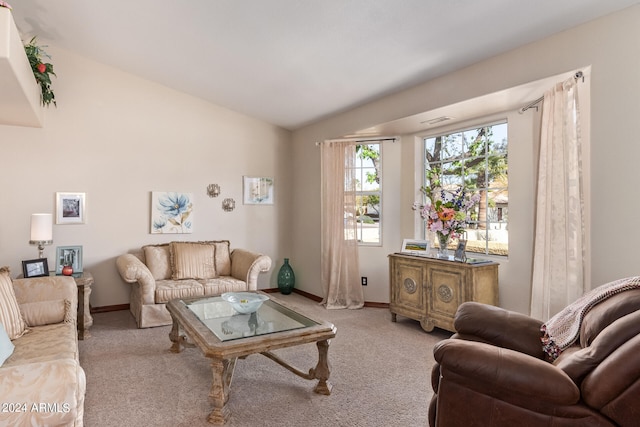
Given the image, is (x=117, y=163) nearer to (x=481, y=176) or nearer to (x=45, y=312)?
(x=45, y=312)

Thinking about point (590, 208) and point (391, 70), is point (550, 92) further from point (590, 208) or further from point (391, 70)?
point (391, 70)

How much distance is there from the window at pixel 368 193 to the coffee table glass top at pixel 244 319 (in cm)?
216

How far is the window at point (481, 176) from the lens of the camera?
3.80 meters

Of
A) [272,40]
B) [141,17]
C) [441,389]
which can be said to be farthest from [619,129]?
[141,17]

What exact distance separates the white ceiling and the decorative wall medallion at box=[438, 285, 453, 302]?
209 cm

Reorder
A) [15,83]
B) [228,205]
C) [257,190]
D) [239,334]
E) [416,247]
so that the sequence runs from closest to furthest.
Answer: [239,334] < [15,83] < [416,247] < [228,205] < [257,190]

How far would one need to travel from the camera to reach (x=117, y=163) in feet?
15.8

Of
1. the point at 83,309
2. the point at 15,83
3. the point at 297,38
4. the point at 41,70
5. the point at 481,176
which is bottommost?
the point at 83,309

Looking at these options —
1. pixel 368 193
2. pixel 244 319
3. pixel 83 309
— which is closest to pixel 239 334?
pixel 244 319

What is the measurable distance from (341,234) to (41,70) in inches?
148

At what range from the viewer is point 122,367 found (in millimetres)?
2990

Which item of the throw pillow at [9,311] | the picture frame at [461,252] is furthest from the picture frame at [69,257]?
the picture frame at [461,252]

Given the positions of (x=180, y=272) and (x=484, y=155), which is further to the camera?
(x=180, y=272)

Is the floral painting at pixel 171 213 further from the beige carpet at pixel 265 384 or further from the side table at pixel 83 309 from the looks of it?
the beige carpet at pixel 265 384
